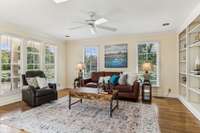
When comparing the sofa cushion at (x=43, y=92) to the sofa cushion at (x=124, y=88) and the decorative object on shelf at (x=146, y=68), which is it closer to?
the sofa cushion at (x=124, y=88)

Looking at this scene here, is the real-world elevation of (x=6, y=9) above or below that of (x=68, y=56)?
above

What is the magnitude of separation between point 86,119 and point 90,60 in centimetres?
372

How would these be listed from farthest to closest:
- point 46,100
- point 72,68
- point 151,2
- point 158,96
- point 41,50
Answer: point 72,68 < point 41,50 < point 158,96 < point 46,100 < point 151,2

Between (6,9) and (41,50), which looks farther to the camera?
(41,50)

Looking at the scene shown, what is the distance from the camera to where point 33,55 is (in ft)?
17.2

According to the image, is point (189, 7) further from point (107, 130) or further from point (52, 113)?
point (52, 113)

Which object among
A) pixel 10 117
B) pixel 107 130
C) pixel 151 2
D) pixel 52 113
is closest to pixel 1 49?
pixel 10 117

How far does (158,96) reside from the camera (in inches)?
206

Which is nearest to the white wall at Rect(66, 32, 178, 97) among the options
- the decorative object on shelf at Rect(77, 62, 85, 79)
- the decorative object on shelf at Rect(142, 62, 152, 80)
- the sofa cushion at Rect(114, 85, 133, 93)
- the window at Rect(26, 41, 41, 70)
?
the decorative object on shelf at Rect(142, 62, 152, 80)

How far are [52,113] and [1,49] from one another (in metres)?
2.56

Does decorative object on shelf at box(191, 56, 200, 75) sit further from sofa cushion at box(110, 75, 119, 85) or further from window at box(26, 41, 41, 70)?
window at box(26, 41, 41, 70)

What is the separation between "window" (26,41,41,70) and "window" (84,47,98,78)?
2102 mm

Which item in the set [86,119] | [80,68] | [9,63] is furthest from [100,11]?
[9,63]

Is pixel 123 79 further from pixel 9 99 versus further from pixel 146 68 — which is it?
pixel 9 99
